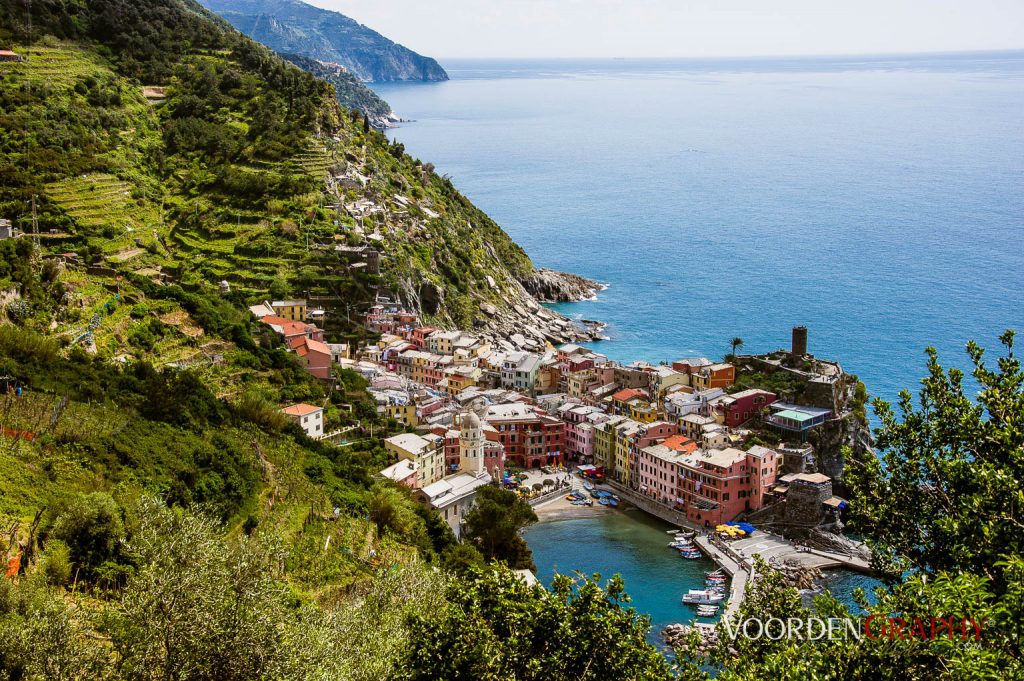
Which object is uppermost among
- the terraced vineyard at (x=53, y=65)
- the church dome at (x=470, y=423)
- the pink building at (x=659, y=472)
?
the terraced vineyard at (x=53, y=65)

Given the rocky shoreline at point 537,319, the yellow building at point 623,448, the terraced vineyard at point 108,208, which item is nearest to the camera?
the yellow building at point 623,448

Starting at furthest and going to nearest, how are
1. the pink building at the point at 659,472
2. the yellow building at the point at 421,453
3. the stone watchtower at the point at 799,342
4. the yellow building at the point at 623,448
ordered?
the stone watchtower at the point at 799,342 → the yellow building at the point at 623,448 → the pink building at the point at 659,472 → the yellow building at the point at 421,453

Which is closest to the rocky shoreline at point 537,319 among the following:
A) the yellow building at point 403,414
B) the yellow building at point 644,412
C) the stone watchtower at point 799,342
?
the yellow building at point 644,412

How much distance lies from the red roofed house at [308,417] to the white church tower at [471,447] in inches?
242

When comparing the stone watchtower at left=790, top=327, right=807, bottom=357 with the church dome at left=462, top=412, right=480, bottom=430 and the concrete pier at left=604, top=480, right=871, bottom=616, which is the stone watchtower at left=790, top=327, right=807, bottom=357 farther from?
the church dome at left=462, top=412, right=480, bottom=430

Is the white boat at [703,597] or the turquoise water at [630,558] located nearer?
the white boat at [703,597]

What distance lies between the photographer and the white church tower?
3741 cm

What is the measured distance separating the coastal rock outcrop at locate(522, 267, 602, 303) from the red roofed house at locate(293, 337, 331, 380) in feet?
112

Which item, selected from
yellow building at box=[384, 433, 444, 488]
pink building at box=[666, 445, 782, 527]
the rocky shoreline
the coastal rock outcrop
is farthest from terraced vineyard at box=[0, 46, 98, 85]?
pink building at box=[666, 445, 782, 527]

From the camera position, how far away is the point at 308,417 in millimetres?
33125

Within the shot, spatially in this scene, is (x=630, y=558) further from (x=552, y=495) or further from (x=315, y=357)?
(x=315, y=357)

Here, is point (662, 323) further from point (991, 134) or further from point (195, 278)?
point (991, 134)

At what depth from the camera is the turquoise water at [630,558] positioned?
3134 cm

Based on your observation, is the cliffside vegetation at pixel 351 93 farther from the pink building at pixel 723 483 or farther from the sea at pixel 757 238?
the pink building at pixel 723 483
